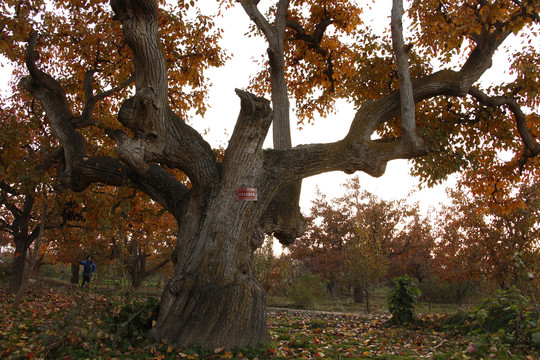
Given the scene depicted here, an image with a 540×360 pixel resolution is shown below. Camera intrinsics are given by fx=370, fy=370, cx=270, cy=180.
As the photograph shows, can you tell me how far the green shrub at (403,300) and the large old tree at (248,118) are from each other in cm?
258

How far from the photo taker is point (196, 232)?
219 inches

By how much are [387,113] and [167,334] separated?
5347mm

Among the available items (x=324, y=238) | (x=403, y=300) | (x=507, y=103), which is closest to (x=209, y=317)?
(x=403, y=300)

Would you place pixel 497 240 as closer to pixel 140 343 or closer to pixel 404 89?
pixel 404 89

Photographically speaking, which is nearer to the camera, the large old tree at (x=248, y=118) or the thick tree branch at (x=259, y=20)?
the large old tree at (x=248, y=118)

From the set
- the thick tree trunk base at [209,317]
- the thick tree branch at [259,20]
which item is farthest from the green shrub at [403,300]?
the thick tree branch at [259,20]

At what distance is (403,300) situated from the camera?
831 cm

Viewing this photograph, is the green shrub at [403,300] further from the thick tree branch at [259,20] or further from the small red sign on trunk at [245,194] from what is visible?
the thick tree branch at [259,20]

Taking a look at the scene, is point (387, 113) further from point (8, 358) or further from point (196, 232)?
point (8, 358)

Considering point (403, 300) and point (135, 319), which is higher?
point (403, 300)

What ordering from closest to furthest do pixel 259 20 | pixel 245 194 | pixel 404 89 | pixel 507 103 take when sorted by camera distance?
pixel 245 194 < pixel 404 89 < pixel 259 20 < pixel 507 103

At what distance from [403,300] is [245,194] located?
5.02 meters

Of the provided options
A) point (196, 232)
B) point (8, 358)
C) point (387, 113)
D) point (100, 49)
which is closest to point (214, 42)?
point (100, 49)

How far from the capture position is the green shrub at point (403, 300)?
26.8ft
